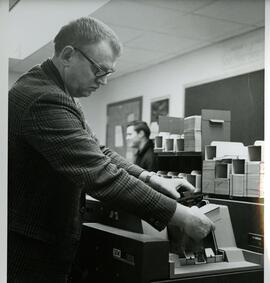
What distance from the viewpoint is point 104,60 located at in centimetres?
112

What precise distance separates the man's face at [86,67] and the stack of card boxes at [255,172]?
2.94ft

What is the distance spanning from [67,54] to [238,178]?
1072 mm

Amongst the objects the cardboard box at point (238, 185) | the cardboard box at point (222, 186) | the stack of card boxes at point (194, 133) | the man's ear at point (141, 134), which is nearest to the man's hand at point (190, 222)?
the cardboard box at point (238, 185)

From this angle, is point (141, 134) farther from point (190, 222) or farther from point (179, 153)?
point (190, 222)

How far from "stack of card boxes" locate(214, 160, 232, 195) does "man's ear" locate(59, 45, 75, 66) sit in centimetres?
108

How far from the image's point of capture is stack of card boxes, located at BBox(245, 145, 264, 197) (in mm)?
1730

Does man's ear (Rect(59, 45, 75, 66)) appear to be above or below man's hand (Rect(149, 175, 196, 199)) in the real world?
above

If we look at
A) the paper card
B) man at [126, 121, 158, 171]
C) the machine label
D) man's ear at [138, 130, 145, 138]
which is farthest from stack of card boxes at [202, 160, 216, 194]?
the paper card

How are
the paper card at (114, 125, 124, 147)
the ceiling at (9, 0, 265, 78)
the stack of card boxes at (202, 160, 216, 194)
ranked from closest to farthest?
the stack of card boxes at (202, 160, 216, 194)
the ceiling at (9, 0, 265, 78)
the paper card at (114, 125, 124, 147)

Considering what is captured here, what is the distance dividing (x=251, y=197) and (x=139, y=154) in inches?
84.3

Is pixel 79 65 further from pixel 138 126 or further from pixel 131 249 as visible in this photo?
pixel 138 126

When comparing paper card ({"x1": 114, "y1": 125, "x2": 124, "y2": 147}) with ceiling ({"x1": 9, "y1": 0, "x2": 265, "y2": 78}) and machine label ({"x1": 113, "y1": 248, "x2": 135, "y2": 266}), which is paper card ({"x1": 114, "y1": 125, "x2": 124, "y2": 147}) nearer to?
ceiling ({"x1": 9, "y1": 0, "x2": 265, "y2": 78})

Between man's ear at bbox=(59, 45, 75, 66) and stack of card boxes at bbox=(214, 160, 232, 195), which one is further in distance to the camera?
stack of card boxes at bbox=(214, 160, 232, 195)

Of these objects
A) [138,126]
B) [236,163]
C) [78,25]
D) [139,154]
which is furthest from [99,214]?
[138,126]
